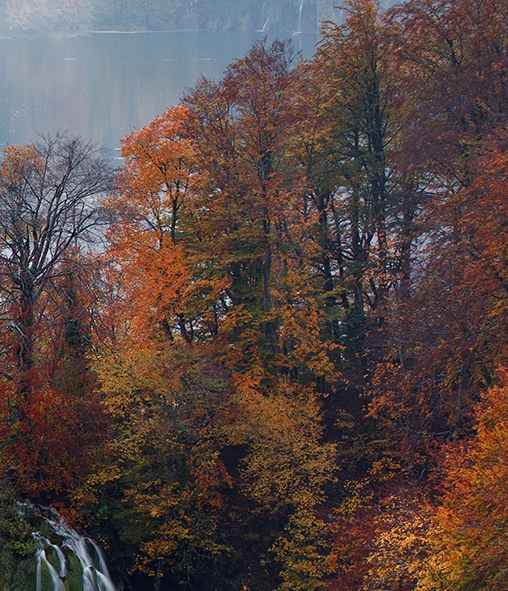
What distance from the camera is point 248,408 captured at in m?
18.8

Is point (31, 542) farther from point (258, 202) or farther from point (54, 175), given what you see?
point (258, 202)

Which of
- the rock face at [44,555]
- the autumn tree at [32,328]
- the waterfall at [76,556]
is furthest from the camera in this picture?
the autumn tree at [32,328]

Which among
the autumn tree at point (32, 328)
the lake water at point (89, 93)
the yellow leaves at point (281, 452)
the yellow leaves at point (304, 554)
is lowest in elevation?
the yellow leaves at point (304, 554)

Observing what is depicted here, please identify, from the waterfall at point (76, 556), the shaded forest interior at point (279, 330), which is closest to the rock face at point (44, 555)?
the waterfall at point (76, 556)

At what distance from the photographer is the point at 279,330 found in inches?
859

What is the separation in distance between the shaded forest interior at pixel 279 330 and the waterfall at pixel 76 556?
42 cm

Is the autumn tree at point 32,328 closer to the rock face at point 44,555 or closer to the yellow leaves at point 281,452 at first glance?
the rock face at point 44,555

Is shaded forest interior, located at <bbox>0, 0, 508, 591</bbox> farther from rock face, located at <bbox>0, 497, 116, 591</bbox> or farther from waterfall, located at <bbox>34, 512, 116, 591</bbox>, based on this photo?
waterfall, located at <bbox>34, 512, 116, 591</bbox>

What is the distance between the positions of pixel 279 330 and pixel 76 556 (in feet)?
30.3

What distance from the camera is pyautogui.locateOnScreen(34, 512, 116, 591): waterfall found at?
47.9ft

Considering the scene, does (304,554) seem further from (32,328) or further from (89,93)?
(89,93)

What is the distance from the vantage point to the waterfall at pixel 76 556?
14.6 metres

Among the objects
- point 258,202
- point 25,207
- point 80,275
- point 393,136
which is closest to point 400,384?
point 258,202

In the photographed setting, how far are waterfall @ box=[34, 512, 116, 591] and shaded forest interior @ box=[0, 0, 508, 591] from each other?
422 millimetres
